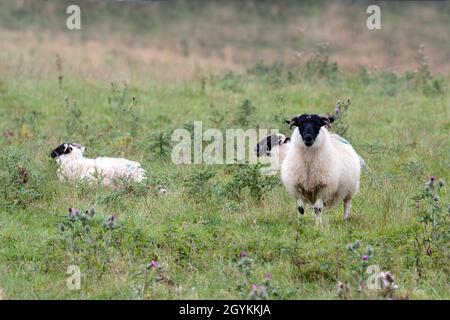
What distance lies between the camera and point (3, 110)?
1388 cm

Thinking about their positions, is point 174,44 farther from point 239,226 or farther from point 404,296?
point 404,296

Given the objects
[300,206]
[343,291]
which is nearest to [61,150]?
[300,206]

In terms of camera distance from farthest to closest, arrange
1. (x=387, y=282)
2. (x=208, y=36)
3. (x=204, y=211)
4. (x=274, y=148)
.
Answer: (x=208, y=36) → (x=274, y=148) → (x=204, y=211) → (x=387, y=282)

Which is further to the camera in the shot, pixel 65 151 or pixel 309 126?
pixel 65 151

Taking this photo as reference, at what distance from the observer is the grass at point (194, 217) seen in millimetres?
7039

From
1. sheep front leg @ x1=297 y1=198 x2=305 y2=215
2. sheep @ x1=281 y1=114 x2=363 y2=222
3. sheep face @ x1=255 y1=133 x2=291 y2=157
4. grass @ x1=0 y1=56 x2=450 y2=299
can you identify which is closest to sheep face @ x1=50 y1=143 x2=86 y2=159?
grass @ x1=0 y1=56 x2=450 y2=299

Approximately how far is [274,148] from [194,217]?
292 cm

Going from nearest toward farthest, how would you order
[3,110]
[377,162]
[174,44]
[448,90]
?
[377,162]
[3,110]
[448,90]
[174,44]

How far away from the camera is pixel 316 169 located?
8.57m

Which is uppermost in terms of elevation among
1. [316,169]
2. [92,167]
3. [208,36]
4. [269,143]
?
[208,36]

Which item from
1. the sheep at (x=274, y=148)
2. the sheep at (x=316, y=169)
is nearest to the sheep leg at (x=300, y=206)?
the sheep at (x=316, y=169)

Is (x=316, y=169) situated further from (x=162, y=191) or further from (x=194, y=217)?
(x=162, y=191)
